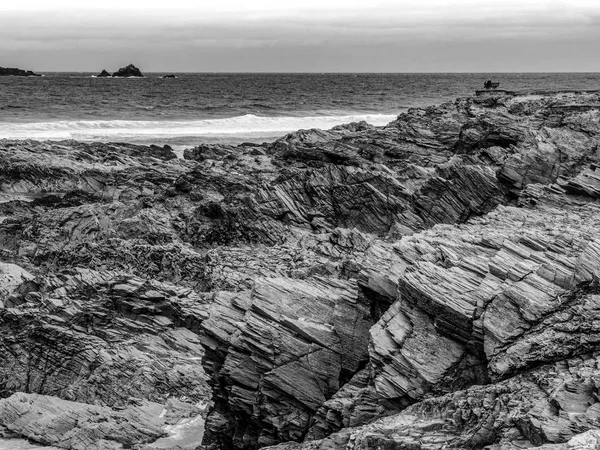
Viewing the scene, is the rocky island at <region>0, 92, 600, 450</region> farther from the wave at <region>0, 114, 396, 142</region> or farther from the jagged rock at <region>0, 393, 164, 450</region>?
the wave at <region>0, 114, 396, 142</region>

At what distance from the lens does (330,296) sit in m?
14.6

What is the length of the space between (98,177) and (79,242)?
9232 mm

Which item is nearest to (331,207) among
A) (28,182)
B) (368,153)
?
(368,153)

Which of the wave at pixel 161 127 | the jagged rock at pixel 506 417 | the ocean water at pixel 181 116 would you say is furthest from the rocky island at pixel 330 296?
the wave at pixel 161 127

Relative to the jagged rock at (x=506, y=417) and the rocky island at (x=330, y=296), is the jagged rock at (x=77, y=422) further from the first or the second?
the jagged rock at (x=506, y=417)

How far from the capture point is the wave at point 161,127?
215 feet

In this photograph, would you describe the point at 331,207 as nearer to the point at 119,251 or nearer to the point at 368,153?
the point at 368,153

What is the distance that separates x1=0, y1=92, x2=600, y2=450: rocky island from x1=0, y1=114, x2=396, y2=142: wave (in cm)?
3260

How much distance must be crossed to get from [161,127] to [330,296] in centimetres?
6095

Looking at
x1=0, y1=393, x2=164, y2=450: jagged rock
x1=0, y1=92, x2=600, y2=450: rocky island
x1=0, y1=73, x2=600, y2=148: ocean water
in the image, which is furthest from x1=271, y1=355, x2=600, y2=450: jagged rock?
x1=0, y1=73, x2=600, y2=148: ocean water

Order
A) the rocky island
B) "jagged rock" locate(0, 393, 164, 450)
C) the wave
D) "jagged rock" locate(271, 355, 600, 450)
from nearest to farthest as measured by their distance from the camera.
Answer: "jagged rock" locate(271, 355, 600, 450)
the rocky island
"jagged rock" locate(0, 393, 164, 450)
the wave

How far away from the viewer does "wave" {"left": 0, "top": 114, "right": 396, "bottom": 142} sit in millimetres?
65438

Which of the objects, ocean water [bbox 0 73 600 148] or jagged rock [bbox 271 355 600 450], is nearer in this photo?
jagged rock [bbox 271 355 600 450]

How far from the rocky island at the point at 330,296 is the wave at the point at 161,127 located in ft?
107
